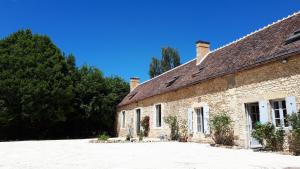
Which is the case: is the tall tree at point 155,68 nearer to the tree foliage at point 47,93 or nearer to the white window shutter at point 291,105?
the tree foliage at point 47,93

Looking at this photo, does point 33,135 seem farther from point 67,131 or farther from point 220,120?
point 220,120

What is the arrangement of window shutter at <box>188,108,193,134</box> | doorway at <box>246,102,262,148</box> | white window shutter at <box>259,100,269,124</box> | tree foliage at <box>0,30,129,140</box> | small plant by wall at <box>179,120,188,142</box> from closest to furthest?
1. white window shutter at <box>259,100,269,124</box>
2. doorway at <box>246,102,262,148</box>
3. window shutter at <box>188,108,193,134</box>
4. small plant by wall at <box>179,120,188,142</box>
5. tree foliage at <box>0,30,129,140</box>

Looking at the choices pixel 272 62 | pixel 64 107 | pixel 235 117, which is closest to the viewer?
pixel 272 62

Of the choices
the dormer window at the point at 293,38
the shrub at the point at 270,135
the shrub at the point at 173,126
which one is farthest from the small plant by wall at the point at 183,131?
the dormer window at the point at 293,38

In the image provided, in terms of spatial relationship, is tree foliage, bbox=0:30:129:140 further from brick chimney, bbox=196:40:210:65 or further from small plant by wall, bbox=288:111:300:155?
small plant by wall, bbox=288:111:300:155

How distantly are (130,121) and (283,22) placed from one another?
1339 cm

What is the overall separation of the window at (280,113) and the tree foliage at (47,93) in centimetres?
1529

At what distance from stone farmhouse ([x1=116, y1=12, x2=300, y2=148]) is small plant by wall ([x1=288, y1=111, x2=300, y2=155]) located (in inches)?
15.2

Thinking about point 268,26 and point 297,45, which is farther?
point 268,26

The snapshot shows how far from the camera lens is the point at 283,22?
11.5m

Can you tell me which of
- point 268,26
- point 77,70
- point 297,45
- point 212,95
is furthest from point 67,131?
point 297,45

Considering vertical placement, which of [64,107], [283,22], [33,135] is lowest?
[33,135]

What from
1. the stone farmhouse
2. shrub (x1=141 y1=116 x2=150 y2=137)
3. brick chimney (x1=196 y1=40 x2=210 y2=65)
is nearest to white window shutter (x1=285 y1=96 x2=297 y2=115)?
the stone farmhouse

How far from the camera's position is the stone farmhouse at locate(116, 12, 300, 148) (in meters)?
8.79
